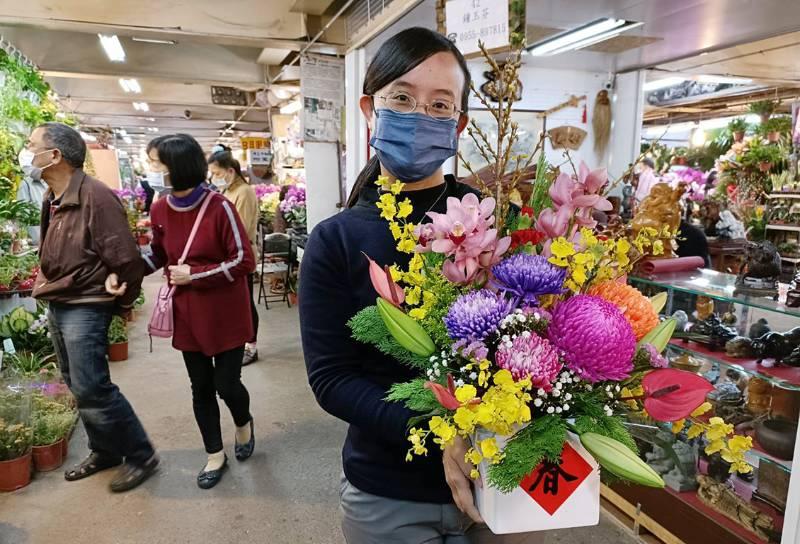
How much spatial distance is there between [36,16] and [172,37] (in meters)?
1.00

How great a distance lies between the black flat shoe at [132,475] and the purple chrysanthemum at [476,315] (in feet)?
9.23

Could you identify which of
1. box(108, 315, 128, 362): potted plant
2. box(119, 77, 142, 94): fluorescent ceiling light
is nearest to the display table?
box(108, 315, 128, 362): potted plant

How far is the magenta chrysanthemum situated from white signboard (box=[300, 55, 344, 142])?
4.82 meters

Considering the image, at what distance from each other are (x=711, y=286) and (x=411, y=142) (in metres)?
1.85

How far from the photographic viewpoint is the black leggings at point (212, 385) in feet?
9.37

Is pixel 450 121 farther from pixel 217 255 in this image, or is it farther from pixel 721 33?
pixel 721 33

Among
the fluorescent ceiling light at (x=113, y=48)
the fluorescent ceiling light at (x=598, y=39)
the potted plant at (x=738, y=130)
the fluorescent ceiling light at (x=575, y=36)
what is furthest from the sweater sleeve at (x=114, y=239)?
the potted plant at (x=738, y=130)

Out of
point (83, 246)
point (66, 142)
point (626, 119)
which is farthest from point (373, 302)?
point (626, 119)

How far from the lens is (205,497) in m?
2.88

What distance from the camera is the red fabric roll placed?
8.34 feet

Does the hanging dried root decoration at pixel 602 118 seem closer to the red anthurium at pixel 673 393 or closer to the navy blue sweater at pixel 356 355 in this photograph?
the navy blue sweater at pixel 356 355

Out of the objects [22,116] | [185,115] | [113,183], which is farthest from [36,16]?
[185,115]

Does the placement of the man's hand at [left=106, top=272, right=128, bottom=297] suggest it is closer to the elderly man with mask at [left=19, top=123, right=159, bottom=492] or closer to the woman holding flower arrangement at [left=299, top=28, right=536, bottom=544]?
the elderly man with mask at [left=19, top=123, right=159, bottom=492]

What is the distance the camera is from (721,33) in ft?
16.1
